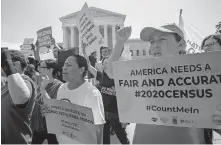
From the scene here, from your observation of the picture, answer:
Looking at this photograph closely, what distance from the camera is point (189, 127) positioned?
1479 mm

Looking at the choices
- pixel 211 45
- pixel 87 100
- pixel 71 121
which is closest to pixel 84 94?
pixel 87 100

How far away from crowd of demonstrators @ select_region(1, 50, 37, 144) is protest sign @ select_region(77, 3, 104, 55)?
173cm

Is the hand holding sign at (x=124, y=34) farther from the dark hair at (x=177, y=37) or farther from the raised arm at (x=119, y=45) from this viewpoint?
the dark hair at (x=177, y=37)

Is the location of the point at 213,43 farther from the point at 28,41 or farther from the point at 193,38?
the point at 28,41

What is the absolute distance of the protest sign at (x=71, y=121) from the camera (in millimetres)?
1819

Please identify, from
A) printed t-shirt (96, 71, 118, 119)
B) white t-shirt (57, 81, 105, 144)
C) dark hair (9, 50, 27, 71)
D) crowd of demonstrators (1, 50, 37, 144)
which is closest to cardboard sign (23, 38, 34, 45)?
printed t-shirt (96, 71, 118, 119)

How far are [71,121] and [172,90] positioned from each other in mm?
1027

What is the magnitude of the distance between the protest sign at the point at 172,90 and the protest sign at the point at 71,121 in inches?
14.4

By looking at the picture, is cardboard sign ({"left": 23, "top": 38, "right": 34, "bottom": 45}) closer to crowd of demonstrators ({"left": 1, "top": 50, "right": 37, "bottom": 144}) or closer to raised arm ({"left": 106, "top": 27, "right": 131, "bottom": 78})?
crowd of demonstrators ({"left": 1, "top": 50, "right": 37, "bottom": 144})

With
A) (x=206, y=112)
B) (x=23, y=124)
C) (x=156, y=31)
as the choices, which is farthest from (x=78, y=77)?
(x=206, y=112)

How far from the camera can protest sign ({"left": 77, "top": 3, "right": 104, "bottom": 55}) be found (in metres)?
3.51

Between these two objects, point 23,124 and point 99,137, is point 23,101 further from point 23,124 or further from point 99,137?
point 99,137

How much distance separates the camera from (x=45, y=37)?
21.2ft

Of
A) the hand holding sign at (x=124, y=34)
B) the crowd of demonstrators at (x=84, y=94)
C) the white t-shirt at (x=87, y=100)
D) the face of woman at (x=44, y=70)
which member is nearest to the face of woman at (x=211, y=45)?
the crowd of demonstrators at (x=84, y=94)
